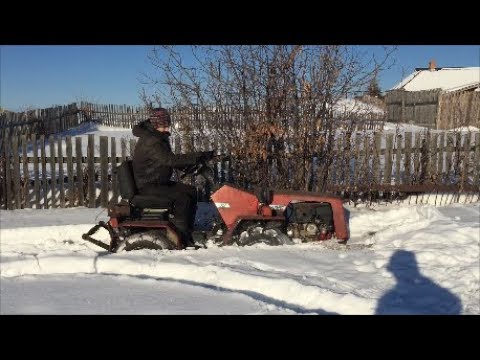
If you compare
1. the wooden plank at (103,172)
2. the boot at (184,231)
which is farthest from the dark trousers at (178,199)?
the wooden plank at (103,172)

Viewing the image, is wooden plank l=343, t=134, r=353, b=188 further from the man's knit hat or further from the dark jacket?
the man's knit hat

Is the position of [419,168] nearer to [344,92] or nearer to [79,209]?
[344,92]

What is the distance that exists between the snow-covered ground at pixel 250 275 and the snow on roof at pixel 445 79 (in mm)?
27553

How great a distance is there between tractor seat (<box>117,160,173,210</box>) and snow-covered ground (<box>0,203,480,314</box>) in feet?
1.93

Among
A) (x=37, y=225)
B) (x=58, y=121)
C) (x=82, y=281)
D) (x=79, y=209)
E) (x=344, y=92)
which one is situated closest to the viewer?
(x=82, y=281)

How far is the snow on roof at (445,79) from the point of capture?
3168 centimetres

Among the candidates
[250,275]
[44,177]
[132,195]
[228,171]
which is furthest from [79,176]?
[250,275]

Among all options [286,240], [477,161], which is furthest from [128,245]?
[477,161]

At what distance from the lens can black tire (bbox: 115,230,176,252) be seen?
215 inches

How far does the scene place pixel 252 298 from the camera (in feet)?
13.1

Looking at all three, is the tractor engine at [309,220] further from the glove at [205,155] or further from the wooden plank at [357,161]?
the wooden plank at [357,161]

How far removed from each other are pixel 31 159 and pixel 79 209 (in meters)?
1.47

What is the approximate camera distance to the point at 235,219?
5.77m

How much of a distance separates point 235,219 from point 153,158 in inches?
49.3
